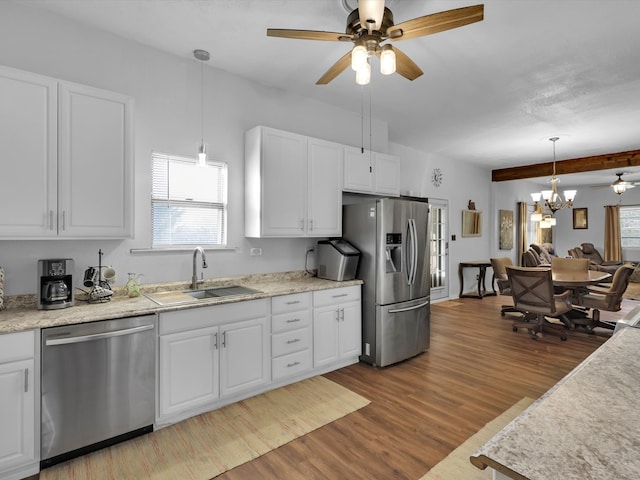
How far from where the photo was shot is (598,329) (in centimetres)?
500

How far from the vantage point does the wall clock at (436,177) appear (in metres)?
6.80

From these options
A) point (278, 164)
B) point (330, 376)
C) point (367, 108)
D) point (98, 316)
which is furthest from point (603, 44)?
point (98, 316)

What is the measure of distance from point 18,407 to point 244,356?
1.38 metres

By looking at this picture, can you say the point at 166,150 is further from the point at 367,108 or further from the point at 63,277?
the point at 367,108

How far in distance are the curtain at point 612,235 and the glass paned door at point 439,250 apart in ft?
20.7

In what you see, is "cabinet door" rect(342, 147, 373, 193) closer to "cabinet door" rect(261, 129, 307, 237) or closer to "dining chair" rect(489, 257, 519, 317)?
"cabinet door" rect(261, 129, 307, 237)

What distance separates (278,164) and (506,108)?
3000mm

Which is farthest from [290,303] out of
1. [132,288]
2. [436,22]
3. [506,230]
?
[506,230]

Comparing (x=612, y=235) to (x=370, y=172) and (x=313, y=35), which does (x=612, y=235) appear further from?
(x=313, y=35)

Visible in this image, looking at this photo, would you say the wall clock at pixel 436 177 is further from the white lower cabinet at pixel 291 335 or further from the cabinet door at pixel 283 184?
the white lower cabinet at pixel 291 335

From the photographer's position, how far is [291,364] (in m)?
3.17

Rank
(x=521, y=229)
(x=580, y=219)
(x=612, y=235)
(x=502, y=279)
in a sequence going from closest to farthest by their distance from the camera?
(x=502, y=279)
(x=521, y=229)
(x=612, y=235)
(x=580, y=219)

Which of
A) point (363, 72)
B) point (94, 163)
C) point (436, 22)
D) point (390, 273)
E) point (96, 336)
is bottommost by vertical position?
point (96, 336)

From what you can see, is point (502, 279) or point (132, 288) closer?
point (132, 288)
